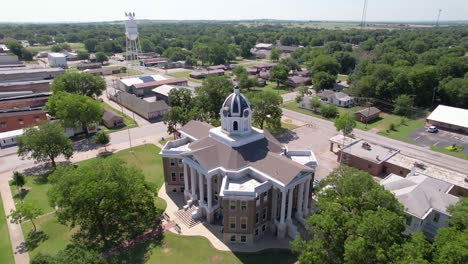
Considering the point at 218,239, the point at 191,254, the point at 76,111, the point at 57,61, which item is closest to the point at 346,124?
the point at 218,239

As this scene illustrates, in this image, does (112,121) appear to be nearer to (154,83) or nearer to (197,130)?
(154,83)

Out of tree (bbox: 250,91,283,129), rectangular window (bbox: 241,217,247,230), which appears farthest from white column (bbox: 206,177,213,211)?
tree (bbox: 250,91,283,129)

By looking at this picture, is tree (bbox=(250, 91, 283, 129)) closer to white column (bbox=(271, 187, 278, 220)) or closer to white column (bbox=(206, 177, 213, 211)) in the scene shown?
white column (bbox=(206, 177, 213, 211))

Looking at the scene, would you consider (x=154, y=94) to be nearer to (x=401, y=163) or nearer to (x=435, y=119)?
(x=401, y=163)

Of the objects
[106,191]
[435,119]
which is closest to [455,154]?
[435,119]

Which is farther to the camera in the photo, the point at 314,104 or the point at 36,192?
the point at 314,104

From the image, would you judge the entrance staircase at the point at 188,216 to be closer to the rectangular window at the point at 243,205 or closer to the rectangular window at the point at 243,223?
the rectangular window at the point at 243,223

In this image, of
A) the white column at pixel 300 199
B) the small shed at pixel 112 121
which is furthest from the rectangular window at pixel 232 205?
the small shed at pixel 112 121
